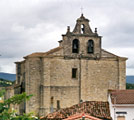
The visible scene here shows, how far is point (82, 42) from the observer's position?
4584 cm

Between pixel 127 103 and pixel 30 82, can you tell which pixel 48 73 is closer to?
pixel 30 82

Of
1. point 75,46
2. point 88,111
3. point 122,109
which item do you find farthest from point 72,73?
point 122,109

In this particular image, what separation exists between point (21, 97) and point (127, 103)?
1628 centimetres

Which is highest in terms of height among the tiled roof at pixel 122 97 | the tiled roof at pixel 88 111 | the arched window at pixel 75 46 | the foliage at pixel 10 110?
the arched window at pixel 75 46

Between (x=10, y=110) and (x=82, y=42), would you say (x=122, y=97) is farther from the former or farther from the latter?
(x=10, y=110)

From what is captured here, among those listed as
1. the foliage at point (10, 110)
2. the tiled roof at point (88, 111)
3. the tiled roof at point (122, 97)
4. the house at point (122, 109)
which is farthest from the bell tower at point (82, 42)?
the foliage at point (10, 110)

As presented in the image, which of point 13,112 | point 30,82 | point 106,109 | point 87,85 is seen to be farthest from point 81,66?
point 13,112

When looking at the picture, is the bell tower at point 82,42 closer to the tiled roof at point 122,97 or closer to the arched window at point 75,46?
the arched window at point 75,46

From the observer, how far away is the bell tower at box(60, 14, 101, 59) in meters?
45.5

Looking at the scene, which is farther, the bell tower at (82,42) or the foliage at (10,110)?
the bell tower at (82,42)

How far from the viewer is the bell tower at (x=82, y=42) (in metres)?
45.5

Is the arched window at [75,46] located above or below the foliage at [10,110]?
above

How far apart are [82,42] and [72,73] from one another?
3.35m

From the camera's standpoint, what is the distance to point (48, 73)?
144 feet
